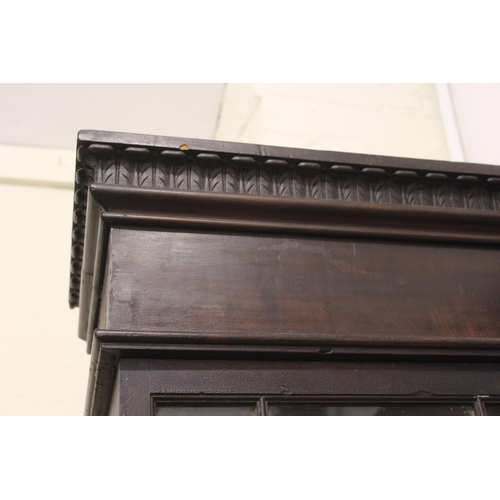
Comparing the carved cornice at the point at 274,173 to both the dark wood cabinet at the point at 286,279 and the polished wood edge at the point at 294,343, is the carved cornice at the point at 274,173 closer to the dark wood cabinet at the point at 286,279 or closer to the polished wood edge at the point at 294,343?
A: the dark wood cabinet at the point at 286,279

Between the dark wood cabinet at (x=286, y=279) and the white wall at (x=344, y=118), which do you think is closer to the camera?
the dark wood cabinet at (x=286, y=279)

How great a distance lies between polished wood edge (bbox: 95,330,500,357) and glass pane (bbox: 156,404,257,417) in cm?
6

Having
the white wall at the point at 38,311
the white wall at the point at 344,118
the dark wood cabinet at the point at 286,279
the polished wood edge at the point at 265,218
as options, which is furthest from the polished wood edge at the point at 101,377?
the white wall at the point at 344,118

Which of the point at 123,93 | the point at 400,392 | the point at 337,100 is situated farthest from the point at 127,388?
the point at 123,93

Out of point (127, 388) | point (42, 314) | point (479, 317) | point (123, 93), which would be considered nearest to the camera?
point (127, 388)

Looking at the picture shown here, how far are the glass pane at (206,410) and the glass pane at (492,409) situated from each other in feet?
0.82

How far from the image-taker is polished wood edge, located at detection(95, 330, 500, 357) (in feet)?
2.03

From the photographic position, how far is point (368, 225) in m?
0.75

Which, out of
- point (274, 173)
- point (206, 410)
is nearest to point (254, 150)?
point (274, 173)

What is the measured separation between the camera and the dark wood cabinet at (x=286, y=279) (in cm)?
64

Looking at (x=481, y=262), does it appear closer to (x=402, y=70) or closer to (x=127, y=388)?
(x=127, y=388)

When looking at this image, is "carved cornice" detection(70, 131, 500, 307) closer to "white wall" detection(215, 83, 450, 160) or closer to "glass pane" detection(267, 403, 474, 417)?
"glass pane" detection(267, 403, 474, 417)

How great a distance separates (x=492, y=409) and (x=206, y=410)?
305 millimetres
